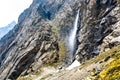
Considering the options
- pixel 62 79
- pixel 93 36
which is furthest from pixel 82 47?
pixel 62 79

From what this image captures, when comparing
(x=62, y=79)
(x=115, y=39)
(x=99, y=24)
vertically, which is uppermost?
(x=99, y=24)

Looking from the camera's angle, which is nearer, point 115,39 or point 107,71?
point 107,71

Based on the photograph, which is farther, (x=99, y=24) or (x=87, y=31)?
(x=87, y=31)

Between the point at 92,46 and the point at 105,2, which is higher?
the point at 105,2

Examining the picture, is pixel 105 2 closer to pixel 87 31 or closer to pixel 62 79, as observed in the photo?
pixel 87 31

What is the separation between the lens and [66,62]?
19850 centimetres

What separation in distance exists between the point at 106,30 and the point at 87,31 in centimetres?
2697

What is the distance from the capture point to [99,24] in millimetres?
181250

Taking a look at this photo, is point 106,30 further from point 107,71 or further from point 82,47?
point 107,71

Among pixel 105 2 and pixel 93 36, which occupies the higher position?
pixel 105 2

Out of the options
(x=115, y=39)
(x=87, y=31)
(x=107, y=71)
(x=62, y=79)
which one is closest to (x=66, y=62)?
(x=87, y=31)

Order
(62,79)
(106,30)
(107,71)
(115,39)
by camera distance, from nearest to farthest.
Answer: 1. (107,71)
2. (62,79)
3. (115,39)
4. (106,30)

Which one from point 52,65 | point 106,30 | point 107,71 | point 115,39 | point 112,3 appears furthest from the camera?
point 52,65

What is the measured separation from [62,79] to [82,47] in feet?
260
